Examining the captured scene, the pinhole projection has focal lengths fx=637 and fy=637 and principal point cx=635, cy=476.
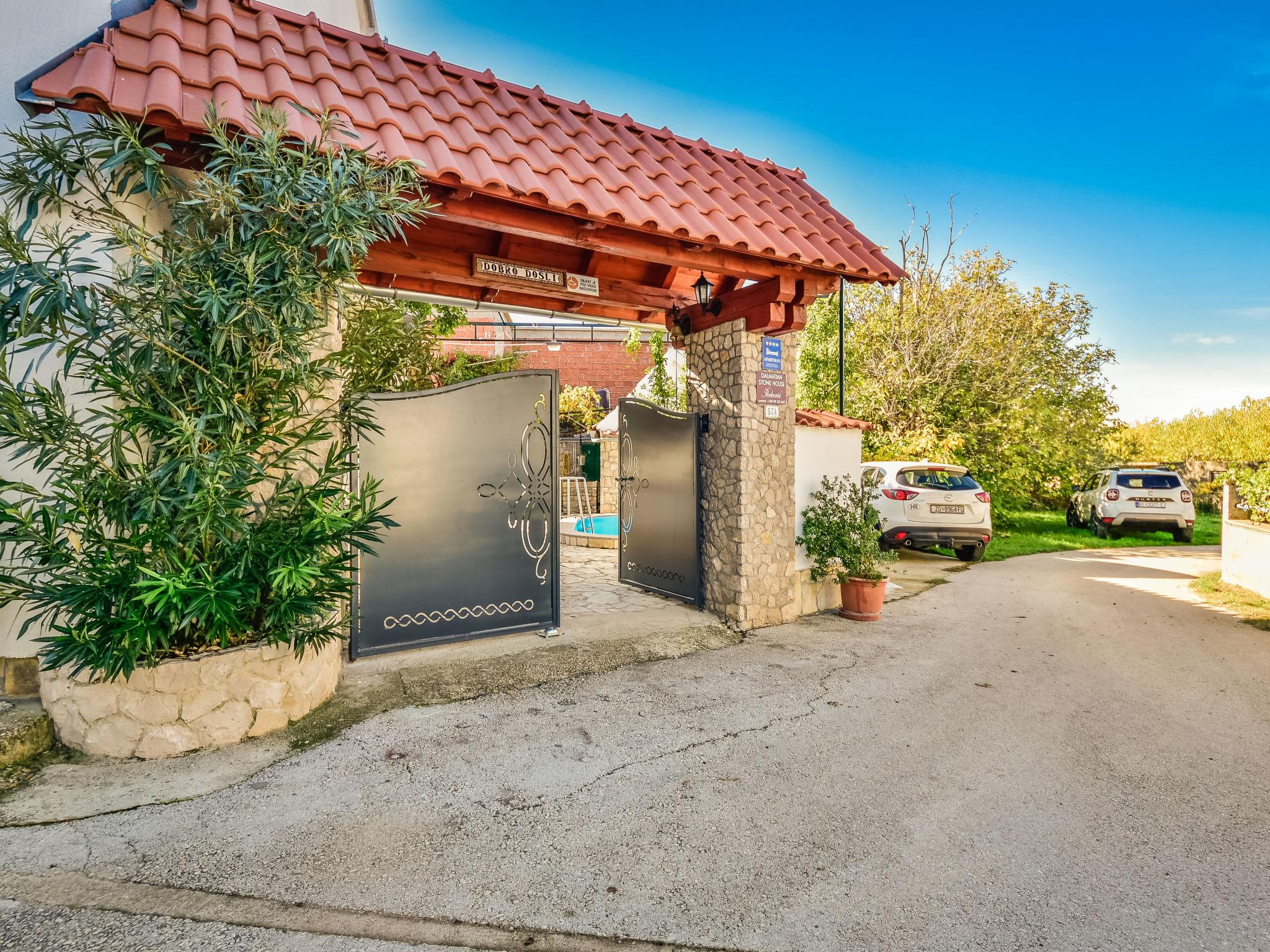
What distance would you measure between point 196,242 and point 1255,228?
1928 cm

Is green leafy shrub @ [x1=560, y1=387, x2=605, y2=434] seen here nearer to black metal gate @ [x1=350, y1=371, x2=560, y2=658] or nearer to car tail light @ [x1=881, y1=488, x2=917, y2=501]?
car tail light @ [x1=881, y1=488, x2=917, y2=501]

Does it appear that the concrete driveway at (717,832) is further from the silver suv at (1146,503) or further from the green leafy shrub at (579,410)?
the green leafy shrub at (579,410)

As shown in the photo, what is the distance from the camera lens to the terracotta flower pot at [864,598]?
6973mm

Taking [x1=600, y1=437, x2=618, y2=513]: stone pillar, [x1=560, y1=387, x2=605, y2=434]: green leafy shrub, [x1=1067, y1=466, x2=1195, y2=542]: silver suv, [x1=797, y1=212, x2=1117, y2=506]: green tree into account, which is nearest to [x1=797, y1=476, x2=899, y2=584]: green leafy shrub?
[x1=797, y1=212, x2=1117, y2=506]: green tree

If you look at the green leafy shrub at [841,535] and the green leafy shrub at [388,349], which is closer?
the green leafy shrub at [388,349]

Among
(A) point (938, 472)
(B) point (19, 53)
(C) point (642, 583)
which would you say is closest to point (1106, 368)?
(A) point (938, 472)

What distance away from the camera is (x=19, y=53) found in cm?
398

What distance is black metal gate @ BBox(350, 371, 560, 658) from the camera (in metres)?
5.21

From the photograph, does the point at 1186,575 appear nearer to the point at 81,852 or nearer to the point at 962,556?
the point at 962,556

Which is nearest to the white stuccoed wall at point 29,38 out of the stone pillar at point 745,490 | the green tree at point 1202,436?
the stone pillar at point 745,490

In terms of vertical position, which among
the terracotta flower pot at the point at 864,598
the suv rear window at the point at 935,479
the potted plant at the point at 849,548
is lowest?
the terracotta flower pot at the point at 864,598

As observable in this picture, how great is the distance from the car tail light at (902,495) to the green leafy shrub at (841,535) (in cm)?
366

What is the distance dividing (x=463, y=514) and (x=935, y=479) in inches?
337

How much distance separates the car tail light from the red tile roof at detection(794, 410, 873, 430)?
3325 mm
